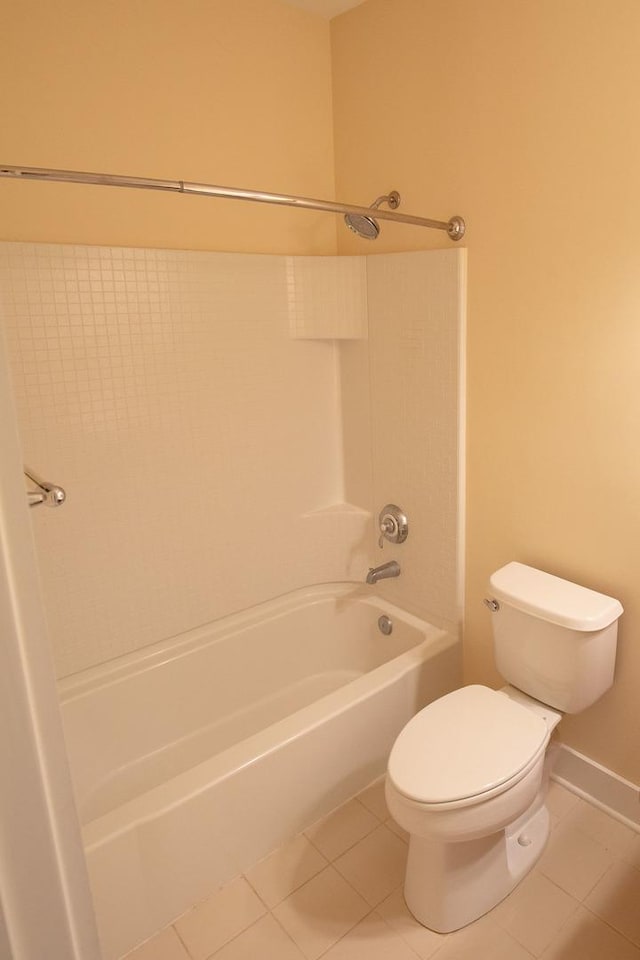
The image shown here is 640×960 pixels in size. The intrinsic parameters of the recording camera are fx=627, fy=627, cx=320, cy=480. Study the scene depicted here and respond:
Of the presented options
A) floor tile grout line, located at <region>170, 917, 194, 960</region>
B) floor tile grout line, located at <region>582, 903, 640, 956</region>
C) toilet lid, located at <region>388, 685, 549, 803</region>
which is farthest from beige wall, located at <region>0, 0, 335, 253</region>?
floor tile grout line, located at <region>582, 903, 640, 956</region>

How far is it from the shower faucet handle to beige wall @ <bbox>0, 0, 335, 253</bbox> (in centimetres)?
103

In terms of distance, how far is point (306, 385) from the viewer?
242 centimetres

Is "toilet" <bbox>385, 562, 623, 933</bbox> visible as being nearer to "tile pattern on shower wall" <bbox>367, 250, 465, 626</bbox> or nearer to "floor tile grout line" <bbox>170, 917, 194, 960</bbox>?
"tile pattern on shower wall" <bbox>367, 250, 465, 626</bbox>

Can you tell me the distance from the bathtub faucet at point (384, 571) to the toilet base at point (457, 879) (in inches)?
36.7

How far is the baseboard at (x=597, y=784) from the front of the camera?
1839 millimetres

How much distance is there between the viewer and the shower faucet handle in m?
2.33

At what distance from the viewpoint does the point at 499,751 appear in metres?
1.53

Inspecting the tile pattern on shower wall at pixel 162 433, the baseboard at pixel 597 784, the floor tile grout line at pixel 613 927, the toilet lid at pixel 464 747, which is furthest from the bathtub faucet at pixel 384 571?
the floor tile grout line at pixel 613 927

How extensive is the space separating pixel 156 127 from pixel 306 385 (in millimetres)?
983

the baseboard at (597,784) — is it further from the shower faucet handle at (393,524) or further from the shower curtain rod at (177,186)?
the shower curtain rod at (177,186)

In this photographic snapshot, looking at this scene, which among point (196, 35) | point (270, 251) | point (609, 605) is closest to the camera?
point (609, 605)

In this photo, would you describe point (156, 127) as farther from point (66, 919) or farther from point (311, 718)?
point (66, 919)

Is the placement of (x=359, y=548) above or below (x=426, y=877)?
above

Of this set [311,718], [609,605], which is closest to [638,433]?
[609,605]
